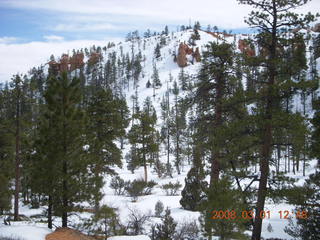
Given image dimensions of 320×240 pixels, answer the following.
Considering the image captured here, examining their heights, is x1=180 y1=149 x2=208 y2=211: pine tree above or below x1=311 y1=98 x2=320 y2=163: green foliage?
below

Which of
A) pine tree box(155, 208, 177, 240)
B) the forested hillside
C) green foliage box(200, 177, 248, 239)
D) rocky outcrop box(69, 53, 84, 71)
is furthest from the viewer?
rocky outcrop box(69, 53, 84, 71)

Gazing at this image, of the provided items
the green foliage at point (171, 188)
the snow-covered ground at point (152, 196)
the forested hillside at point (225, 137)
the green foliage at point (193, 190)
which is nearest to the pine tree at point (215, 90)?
the forested hillside at point (225, 137)

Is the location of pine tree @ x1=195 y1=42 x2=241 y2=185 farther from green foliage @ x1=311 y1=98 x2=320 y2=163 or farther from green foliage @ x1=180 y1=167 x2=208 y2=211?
green foliage @ x1=180 y1=167 x2=208 y2=211

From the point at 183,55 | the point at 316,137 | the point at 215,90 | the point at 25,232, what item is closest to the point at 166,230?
the point at 25,232

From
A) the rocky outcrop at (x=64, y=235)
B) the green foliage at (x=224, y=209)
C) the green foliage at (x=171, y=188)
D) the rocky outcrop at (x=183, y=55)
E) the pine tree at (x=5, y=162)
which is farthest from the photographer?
the rocky outcrop at (x=183, y=55)

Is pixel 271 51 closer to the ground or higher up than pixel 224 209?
higher up

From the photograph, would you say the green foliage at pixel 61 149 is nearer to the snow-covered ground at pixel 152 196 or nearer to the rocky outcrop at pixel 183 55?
the snow-covered ground at pixel 152 196

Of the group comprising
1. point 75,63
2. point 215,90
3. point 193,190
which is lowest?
point 193,190

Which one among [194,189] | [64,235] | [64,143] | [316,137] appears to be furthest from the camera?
[194,189]

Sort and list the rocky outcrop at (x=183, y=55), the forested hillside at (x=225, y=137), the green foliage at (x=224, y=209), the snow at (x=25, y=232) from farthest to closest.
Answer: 1. the rocky outcrop at (x=183, y=55)
2. the snow at (x=25, y=232)
3. the forested hillside at (x=225, y=137)
4. the green foliage at (x=224, y=209)

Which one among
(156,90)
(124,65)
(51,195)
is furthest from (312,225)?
(124,65)

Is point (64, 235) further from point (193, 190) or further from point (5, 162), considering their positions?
point (5, 162)

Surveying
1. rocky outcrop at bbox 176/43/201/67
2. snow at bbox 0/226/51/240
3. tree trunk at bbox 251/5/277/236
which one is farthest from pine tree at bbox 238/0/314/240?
rocky outcrop at bbox 176/43/201/67

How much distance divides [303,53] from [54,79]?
9.07m
